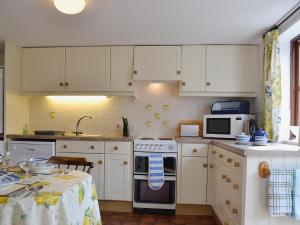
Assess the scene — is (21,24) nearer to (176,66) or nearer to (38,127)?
(38,127)

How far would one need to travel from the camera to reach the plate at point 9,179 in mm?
1223

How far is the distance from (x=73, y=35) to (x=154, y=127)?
1567 mm

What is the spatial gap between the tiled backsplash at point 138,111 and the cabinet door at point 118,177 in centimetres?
59

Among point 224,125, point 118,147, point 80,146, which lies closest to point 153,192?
point 118,147

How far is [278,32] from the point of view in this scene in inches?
91.5

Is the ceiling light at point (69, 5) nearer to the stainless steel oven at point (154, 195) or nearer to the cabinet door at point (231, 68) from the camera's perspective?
the cabinet door at point (231, 68)

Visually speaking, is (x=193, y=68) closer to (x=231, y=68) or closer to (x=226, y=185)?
(x=231, y=68)

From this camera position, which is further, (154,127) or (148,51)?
(154,127)

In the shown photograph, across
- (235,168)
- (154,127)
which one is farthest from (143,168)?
(235,168)

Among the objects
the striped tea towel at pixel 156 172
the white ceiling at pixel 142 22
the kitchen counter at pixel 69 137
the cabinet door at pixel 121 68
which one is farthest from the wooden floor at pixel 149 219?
the white ceiling at pixel 142 22

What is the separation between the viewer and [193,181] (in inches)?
106

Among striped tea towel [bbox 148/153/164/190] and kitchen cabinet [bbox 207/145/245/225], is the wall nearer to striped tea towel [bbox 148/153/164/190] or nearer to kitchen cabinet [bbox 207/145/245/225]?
striped tea towel [bbox 148/153/164/190]

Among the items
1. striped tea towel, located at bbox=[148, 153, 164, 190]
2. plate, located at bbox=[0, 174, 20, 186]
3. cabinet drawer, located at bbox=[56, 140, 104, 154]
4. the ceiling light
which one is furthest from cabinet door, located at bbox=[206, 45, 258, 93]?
plate, located at bbox=[0, 174, 20, 186]

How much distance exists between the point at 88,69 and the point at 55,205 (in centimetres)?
224
